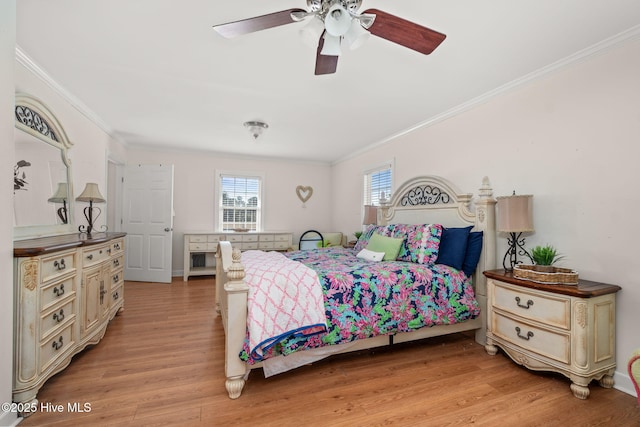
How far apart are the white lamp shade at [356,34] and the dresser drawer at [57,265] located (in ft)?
7.55

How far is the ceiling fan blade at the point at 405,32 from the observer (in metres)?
1.49

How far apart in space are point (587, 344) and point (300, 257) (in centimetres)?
248

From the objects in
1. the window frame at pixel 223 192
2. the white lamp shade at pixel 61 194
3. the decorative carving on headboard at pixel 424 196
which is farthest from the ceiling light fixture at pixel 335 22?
the window frame at pixel 223 192

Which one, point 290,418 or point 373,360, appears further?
point 373,360

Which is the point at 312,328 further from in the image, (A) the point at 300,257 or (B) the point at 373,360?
(A) the point at 300,257

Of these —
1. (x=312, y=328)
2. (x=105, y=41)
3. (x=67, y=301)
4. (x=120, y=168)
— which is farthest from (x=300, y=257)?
(x=120, y=168)

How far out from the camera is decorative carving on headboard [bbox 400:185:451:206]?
3443mm

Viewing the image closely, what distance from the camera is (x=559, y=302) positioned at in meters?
2.02

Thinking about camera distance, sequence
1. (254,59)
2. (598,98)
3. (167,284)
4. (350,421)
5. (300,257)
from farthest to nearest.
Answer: (167,284) < (300,257) < (254,59) < (598,98) < (350,421)

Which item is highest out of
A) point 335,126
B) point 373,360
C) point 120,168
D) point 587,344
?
point 335,126

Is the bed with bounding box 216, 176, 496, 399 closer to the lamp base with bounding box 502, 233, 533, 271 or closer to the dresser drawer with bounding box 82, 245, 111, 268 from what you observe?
the lamp base with bounding box 502, 233, 533, 271

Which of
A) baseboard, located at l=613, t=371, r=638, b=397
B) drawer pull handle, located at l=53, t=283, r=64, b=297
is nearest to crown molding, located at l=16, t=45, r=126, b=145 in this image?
→ drawer pull handle, located at l=53, t=283, r=64, b=297

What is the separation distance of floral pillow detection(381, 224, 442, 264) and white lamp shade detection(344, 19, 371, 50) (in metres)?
2.06

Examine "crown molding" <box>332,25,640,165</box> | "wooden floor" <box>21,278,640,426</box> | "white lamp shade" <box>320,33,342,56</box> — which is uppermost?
"crown molding" <box>332,25,640,165</box>
